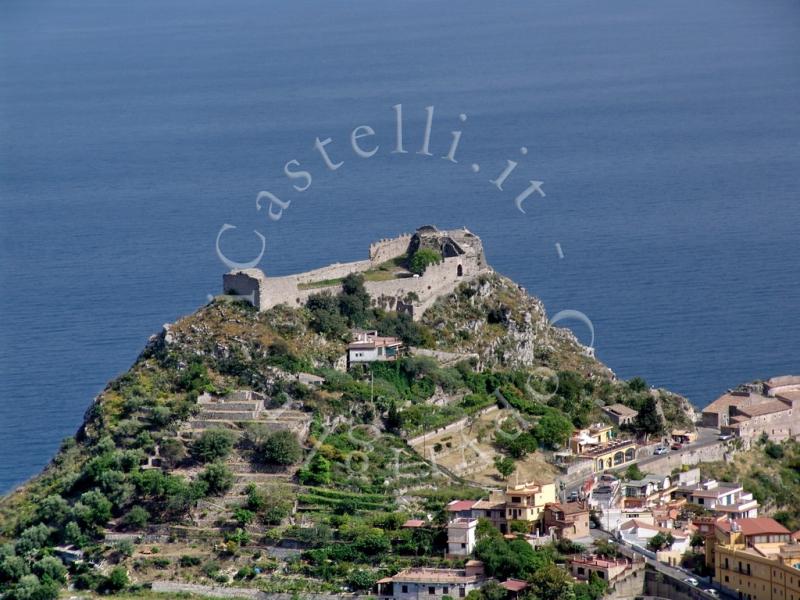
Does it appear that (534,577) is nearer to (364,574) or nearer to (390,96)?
(364,574)

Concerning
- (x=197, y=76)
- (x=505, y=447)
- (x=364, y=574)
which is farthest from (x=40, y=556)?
(x=197, y=76)

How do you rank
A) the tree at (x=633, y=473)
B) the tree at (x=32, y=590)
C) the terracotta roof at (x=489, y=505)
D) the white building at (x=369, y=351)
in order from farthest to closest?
the white building at (x=369, y=351), the tree at (x=633, y=473), the terracotta roof at (x=489, y=505), the tree at (x=32, y=590)

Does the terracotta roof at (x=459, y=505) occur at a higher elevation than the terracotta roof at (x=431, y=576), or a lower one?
higher

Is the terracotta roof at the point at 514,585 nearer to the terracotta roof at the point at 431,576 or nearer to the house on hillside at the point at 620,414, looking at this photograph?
the terracotta roof at the point at 431,576

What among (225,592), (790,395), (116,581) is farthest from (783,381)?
(116,581)

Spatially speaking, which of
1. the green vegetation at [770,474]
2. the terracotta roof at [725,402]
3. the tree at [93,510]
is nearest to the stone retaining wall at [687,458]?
the green vegetation at [770,474]

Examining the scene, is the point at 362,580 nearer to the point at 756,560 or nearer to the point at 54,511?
the point at 54,511
